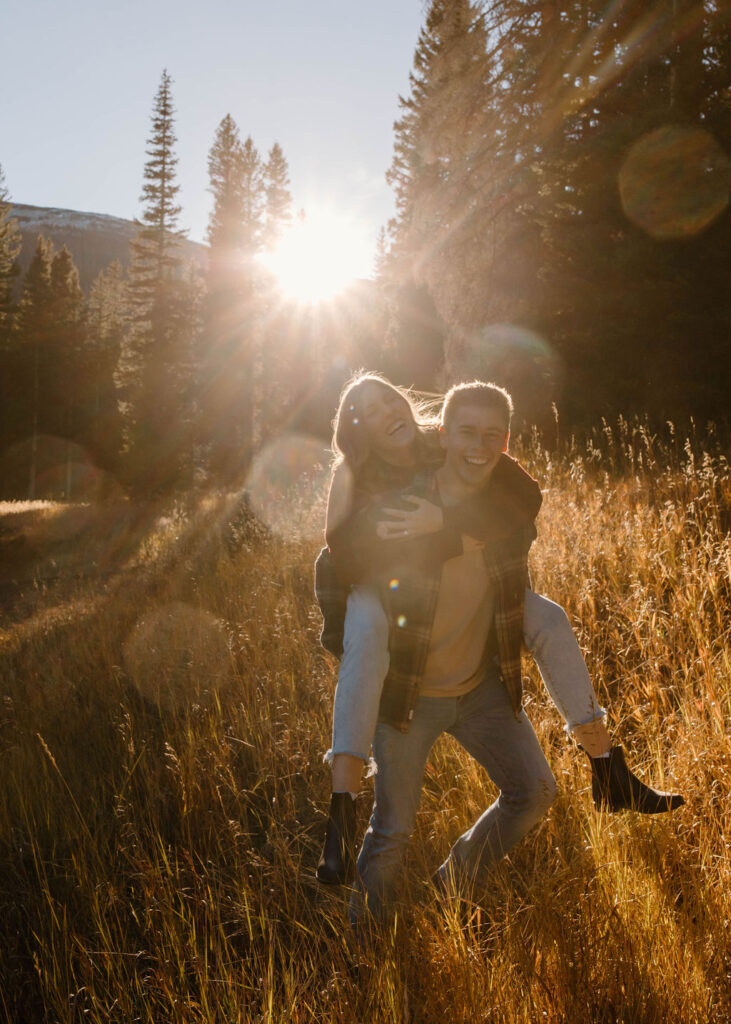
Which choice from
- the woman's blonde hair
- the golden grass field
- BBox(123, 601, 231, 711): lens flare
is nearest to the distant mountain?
BBox(123, 601, 231, 711): lens flare

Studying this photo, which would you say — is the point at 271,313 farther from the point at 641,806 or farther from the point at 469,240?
the point at 641,806

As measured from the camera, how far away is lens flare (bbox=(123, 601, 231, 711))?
4.19m

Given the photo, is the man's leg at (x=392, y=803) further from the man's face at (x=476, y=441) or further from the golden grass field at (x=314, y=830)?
the man's face at (x=476, y=441)

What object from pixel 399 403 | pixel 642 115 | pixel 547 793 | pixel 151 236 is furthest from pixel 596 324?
pixel 151 236

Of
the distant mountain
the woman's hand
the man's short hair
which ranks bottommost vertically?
the woman's hand

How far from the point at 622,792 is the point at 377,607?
3.00 feet

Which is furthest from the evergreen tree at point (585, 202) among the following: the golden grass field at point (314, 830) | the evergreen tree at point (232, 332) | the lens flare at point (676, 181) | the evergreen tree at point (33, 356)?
the evergreen tree at point (33, 356)

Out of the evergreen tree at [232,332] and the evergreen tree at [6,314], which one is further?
the evergreen tree at [6,314]

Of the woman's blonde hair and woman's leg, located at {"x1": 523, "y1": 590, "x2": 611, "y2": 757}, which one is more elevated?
the woman's blonde hair

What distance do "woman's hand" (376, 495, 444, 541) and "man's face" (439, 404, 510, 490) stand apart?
0.65 feet

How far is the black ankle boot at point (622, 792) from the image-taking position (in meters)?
1.91

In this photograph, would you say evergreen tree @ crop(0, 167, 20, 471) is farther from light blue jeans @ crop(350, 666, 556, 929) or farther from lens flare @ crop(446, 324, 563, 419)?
light blue jeans @ crop(350, 666, 556, 929)

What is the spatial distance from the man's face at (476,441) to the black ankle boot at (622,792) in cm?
98

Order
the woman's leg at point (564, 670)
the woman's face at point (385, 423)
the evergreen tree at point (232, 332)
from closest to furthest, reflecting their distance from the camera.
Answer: the woman's leg at point (564, 670) → the woman's face at point (385, 423) → the evergreen tree at point (232, 332)
